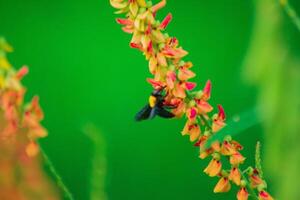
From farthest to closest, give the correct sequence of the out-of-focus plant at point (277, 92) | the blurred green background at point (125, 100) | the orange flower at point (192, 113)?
the blurred green background at point (125, 100) < the orange flower at point (192, 113) < the out-of-focus plant at point (277, 92)

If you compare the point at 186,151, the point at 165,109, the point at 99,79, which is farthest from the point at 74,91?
the point at 165,109

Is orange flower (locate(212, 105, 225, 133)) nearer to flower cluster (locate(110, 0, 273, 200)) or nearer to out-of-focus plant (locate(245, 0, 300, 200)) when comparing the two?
flower cluster (locate(110, 0, 273, 200))

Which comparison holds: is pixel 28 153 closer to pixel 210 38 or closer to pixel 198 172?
pixel 198 172

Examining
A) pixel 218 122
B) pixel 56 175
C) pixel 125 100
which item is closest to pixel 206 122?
pixel 218 122

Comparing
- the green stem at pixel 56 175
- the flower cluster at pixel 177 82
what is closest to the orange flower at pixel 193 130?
the flower cluster at pixel 177 82

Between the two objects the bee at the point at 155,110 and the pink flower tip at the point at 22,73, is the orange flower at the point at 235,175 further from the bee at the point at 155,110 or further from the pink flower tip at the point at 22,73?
the pink flower tip at the point at 22,73

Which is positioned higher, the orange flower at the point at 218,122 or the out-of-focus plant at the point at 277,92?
the out-of-focus plant at the point at 277,92

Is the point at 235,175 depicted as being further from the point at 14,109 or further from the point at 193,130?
the point at 14,109
